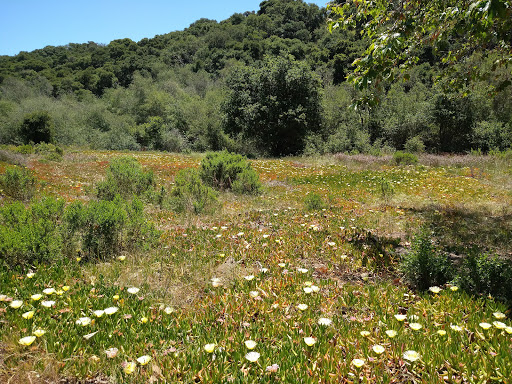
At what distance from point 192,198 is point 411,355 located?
6177 mm

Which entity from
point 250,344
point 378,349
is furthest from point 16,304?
point 378,349

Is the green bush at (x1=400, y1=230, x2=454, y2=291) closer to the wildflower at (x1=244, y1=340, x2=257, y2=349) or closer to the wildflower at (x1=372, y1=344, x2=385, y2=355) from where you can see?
the wildflower at (x1=372, y1=344, x2=385, y2=355)

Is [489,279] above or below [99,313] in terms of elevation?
below

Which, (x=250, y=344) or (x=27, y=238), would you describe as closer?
(x=250, y=344)

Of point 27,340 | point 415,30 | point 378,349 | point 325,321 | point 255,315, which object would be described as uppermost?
point 415,30

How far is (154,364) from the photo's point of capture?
2197 millimetres

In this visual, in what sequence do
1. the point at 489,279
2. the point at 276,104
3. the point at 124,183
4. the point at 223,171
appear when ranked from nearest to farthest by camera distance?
the point at 489,279, the point at 124,183, the point at 223,171, the point at 276,104

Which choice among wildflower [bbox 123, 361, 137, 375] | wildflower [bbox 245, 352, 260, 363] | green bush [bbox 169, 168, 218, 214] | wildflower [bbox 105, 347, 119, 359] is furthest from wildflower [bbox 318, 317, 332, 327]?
green bush [bbox 169, 168, 218, 214]

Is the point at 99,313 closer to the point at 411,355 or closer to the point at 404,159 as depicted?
the point at 411,355

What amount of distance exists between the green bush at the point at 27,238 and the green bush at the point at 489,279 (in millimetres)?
4956

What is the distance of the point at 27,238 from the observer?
11.9ft

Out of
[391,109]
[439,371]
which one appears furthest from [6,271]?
[391,109]

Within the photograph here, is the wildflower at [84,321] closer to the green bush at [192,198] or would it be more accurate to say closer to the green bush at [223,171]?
the green bush at [192,198]

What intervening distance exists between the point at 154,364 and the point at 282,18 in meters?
→ 88.5
